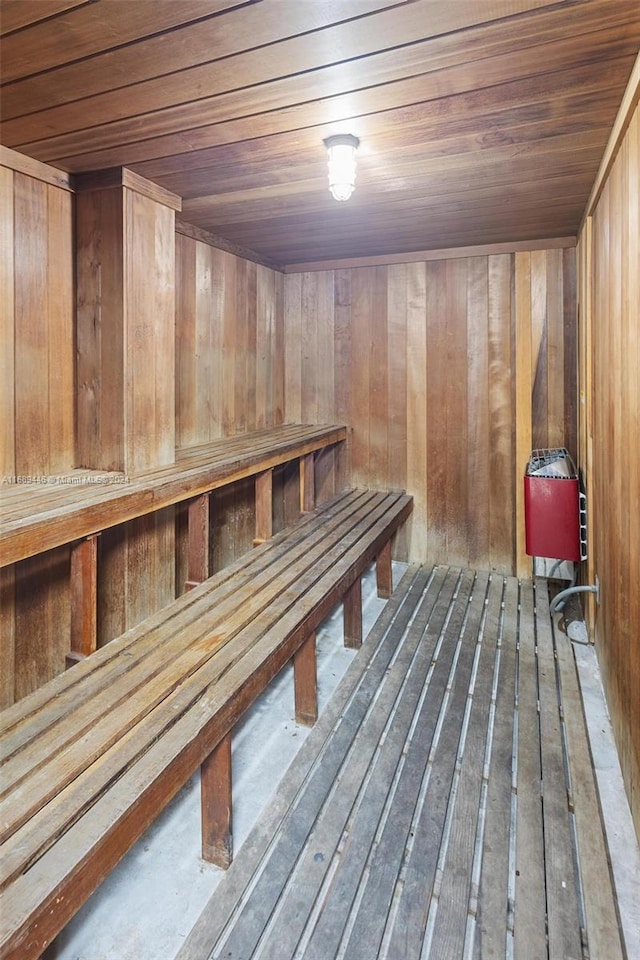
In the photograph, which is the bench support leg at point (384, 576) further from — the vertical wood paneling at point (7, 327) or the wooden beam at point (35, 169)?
the wooden beam at point (35, 169)

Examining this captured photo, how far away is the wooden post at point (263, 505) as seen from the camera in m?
2.83

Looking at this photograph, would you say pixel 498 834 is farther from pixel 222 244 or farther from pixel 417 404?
pixel 222 244

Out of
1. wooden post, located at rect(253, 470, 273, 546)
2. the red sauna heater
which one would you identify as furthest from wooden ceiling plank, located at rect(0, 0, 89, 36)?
the red sauna heater

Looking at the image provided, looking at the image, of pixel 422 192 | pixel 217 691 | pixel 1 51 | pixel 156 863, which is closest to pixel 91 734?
pixel 217 691

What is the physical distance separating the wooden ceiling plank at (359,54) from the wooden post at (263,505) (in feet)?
5.61

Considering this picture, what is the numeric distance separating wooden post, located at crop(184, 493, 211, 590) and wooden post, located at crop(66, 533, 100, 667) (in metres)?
0.51

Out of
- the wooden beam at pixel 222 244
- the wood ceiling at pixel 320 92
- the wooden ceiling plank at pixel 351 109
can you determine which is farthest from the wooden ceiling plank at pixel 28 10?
the wooden beam at pixel 222 244

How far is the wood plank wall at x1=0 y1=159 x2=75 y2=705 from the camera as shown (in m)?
1.91

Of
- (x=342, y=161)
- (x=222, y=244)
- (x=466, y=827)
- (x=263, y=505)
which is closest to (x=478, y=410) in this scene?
(x=263, y=505)

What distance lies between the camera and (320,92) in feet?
4.91

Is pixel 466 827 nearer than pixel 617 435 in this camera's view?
Yes

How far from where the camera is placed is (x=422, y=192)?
2.30 metres

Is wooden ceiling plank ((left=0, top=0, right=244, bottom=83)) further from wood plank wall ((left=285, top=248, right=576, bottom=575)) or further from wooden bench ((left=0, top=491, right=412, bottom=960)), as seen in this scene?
wood plank wall ((left=285, top=248, right=576, bottom=575))

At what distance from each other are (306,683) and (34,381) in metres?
1.49
